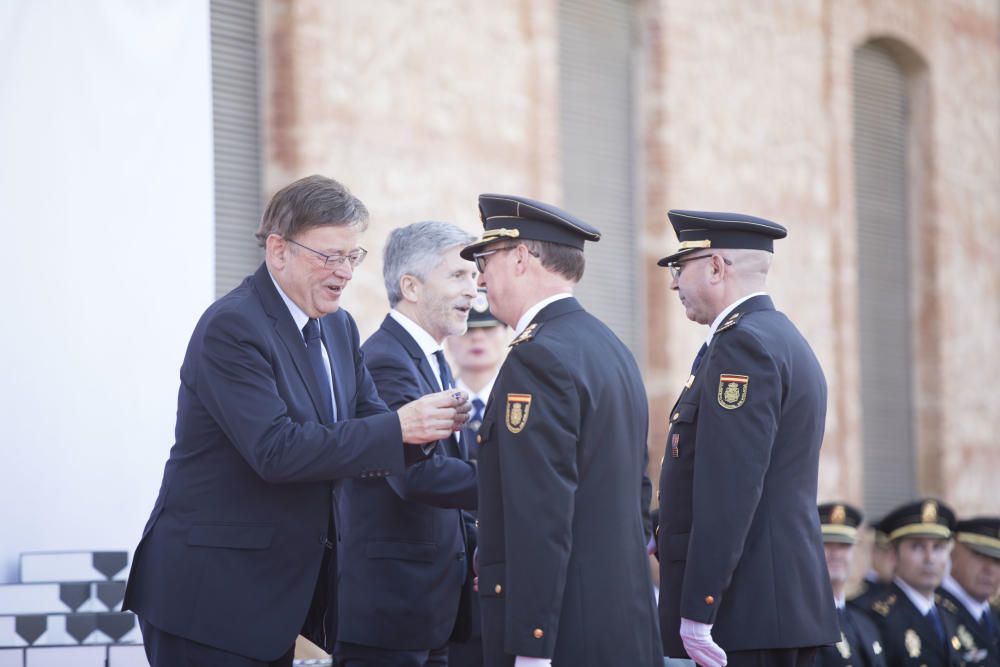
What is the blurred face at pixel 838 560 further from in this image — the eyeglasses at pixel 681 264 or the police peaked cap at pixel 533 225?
the police peaked cap at pixel 533 225

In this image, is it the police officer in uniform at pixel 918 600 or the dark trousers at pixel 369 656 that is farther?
the police officer in uniform at pixel 918 600

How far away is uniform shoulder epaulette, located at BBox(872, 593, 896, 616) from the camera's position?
7.44 m

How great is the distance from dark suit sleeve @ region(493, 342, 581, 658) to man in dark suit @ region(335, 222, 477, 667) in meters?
0.65

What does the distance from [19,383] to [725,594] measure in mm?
2327

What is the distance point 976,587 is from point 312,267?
549cm

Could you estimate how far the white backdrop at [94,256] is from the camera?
4.81m

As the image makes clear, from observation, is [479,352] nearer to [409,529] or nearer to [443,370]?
[443,370]

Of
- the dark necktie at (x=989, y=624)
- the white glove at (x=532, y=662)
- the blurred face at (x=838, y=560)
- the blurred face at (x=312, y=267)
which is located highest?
the blurred face at (x=312, y=267)

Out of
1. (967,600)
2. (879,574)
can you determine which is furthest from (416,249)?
(967,600)

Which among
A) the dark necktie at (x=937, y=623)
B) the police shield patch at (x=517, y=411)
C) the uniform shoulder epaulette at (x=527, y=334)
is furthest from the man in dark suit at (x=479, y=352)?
the dark necktie at (x=937, y=623)

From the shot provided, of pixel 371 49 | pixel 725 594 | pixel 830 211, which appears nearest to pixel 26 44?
pixel 725 594

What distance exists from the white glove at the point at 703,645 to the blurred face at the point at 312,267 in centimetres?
130

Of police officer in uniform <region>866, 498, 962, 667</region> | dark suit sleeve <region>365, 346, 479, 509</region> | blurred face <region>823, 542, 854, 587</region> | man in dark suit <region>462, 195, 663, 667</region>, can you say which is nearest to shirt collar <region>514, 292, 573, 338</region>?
man in dark suit <region>462, 195, 663, 667</region>

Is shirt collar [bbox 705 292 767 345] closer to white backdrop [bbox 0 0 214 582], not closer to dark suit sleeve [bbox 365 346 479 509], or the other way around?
dark suit sleeve [bbox 365 346 479 509]
